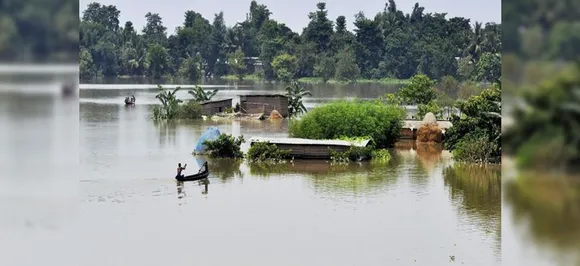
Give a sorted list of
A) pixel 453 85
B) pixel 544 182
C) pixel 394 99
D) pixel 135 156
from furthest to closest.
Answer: pixel 453 85 → pixel 394 99 → pixel 135 156 → pixel 544 182

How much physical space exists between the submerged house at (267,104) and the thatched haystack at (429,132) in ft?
14.9

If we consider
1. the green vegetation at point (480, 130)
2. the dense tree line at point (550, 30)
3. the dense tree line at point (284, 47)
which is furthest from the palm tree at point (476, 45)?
the dense tree line at point (550, 30)

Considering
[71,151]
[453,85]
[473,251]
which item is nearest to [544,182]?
[71,151]

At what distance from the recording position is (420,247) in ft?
18.6

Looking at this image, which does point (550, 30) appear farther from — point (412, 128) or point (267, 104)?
point (267, 104)

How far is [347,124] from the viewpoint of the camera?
36.1 feet

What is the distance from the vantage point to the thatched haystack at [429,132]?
12.3 metres

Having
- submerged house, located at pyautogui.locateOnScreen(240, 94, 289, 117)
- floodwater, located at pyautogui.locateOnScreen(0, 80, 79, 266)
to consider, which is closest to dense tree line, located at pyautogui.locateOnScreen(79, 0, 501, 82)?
submerged house, located at pyautogui.locateOnScreen(240, 94, 289, 117)

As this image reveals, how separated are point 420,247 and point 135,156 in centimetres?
574

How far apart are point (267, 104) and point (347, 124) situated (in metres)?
5.73

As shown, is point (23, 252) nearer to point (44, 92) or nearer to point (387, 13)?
point (44, 92)

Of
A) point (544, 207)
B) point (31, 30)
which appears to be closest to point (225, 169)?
point (31, 30)

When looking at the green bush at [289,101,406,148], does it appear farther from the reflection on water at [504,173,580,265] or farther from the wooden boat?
the reflection on water at [504,173,580,265]

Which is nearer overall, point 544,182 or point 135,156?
point 544,182
